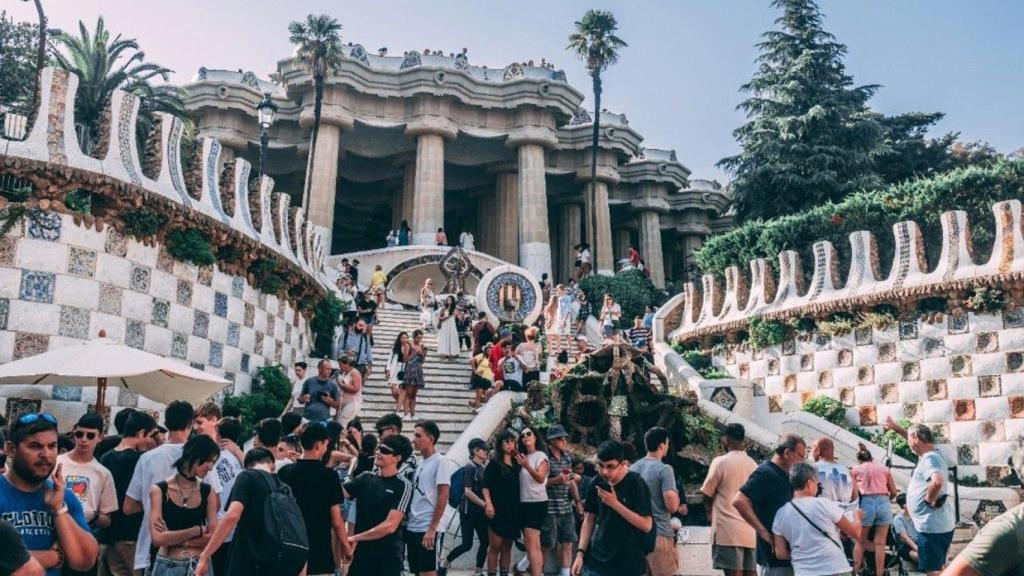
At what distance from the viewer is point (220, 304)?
1494 centimetres

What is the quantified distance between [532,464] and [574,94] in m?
33.9

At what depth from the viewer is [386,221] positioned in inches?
2023

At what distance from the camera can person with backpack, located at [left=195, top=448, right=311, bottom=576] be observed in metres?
4.84

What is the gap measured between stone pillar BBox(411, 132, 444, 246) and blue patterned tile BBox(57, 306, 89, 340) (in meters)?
25.6

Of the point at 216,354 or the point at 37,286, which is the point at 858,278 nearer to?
the point at 216,354

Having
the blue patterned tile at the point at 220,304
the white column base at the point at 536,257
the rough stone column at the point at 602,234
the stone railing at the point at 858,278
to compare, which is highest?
the rough stone column at the point at 602,234

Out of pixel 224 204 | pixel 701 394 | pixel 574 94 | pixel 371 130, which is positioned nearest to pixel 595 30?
pixel 574 94

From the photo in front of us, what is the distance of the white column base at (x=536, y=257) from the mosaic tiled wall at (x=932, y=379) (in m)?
18.7

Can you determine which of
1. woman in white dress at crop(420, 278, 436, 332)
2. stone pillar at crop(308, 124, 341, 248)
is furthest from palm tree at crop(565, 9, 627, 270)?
woman in white dress at crop(420, 278, 436, 332)

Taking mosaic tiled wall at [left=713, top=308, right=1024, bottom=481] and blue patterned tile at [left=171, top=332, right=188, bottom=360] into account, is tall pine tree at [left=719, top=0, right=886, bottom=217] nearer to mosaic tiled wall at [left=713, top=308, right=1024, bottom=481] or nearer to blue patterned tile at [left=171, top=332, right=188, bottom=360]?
mosaic tiled wall at [left=713, top=308, right=1024, bottom=481]

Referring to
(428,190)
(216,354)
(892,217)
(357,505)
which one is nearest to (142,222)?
(216,354)

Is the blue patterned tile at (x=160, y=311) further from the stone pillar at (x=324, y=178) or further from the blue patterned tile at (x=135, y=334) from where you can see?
the stone pillar at (x=324, y=178)

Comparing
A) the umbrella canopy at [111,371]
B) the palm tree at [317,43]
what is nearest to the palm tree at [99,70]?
the palm tree at [317,43]

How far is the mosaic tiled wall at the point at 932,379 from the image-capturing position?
16.2m
